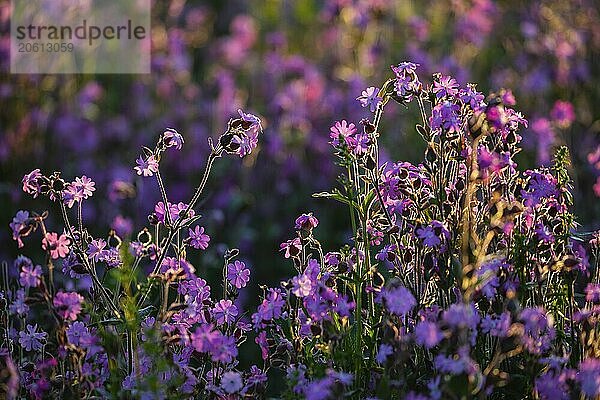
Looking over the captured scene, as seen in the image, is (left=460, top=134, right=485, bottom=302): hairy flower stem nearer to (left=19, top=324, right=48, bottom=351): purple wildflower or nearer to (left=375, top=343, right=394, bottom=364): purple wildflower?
(left=375, top=343, right=394, bottom=364): purple wildflower

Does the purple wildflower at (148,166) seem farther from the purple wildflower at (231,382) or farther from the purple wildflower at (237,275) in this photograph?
the purple wildflower at (231,382)

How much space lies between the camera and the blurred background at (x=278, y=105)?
157 inches

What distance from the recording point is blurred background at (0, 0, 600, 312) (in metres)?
3.99

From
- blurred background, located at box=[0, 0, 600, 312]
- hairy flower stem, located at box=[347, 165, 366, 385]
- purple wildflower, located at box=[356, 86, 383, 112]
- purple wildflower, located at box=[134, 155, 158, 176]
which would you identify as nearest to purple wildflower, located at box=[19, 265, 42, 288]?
purple wildflower, located at box=[134, 155, 158, 176]

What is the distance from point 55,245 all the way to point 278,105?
8.65 ft

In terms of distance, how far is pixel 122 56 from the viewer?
5.28m

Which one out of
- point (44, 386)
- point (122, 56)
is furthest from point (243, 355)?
point (122, 56)

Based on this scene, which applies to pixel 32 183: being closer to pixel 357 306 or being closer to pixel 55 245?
pixel 55 245

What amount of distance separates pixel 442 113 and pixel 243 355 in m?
1.54

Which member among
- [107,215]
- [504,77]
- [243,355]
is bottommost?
[243,355]

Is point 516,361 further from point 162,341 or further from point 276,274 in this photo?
point 276,274

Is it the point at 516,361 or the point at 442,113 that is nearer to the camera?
the point at 442,113

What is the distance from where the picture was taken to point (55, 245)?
196 centimetres

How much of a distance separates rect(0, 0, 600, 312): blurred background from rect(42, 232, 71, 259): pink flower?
145 cm
